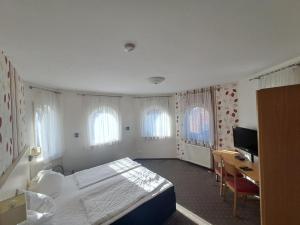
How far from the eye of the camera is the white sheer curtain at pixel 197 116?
431 cm

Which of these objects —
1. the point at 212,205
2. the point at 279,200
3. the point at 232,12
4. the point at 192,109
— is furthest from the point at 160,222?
the point at 192,109

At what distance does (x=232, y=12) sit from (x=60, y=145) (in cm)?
404

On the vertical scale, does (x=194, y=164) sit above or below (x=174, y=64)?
below

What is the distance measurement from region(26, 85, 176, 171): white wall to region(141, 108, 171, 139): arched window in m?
0.19

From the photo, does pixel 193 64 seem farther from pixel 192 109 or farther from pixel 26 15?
pixel 192 109

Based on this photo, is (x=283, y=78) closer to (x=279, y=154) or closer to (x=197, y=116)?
(x=279, y=154)

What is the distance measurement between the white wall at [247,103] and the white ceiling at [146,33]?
1.02 metres

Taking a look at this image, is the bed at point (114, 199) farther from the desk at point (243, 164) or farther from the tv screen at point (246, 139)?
the tv screen at point (246, 139)

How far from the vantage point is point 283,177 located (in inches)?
30.9

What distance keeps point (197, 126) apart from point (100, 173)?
284cm

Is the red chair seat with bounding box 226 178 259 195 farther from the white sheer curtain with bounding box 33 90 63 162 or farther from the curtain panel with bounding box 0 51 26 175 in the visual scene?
the white sheer curtain with bounding box 33 90 63 162

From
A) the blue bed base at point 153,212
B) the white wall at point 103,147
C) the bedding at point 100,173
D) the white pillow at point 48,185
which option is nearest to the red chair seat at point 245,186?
the blue bed base at point 153,212

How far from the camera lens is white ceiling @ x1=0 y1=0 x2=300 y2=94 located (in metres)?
1.09

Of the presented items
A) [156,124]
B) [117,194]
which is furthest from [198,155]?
[117,194]
